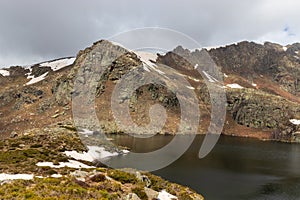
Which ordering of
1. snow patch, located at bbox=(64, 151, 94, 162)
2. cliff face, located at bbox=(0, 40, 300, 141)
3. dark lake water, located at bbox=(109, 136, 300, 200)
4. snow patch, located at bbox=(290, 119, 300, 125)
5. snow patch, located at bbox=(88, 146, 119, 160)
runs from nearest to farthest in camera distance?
dark lake water, located at bbox=(109, 136, 300, 200), snow patch, located at bbox=(64, 151, 94, 162), snow patch, located at bbox=(88, 146, 119, 160), cliff face, located at bbox=(0, 40, 300, 141), snow patch, located at bbox=(290, 119, 300, 125)

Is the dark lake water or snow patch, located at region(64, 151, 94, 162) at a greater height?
snow patch, located at region(64, 151, 94, 162)

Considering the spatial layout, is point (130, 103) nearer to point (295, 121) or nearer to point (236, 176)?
point (295, 121)

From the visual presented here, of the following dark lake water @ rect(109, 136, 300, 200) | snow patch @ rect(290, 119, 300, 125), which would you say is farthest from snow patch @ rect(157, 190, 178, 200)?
snow patch @ rect(290, 119, 300, 125)

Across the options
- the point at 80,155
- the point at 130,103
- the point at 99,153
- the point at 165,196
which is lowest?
the point at 99,153

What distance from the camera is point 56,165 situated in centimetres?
3928

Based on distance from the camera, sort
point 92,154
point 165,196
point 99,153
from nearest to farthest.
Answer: point 165,196 → point 92,154 → point 99,153

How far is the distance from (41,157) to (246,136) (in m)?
130

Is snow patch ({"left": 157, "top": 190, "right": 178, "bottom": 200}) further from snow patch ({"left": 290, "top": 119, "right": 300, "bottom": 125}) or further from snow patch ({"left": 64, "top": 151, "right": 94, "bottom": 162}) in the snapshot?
snow patch ({"left": 290, "top": 119, "right": 300, "bottom": 125})

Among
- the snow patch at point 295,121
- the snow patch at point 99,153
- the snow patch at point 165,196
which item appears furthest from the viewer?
the snow patch at point 295,121

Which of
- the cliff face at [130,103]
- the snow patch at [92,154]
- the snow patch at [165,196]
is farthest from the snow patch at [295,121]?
the snow patch at [165,196]

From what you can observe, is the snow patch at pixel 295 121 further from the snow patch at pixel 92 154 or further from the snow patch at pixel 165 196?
the snow patch at pixel 165 196

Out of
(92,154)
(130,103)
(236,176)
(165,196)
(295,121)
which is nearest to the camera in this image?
(165,196)

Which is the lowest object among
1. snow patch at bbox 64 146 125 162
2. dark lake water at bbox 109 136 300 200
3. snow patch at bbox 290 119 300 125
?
dark lake water at bbox 109 136 300 200

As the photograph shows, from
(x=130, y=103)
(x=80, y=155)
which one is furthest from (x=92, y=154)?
(x=130, y=103)
